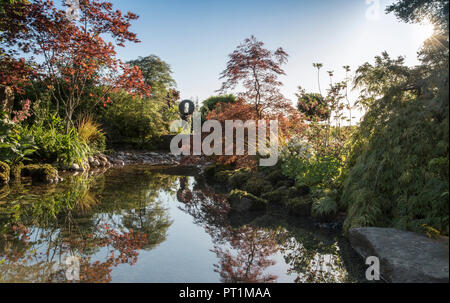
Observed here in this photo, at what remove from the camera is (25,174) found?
7.18 m

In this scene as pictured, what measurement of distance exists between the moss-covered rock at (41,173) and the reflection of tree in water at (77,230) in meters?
0.89

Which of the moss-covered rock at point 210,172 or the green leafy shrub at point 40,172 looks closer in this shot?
the green leafy shrub at point 40,172

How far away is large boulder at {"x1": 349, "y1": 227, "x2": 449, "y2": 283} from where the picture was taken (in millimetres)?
2168

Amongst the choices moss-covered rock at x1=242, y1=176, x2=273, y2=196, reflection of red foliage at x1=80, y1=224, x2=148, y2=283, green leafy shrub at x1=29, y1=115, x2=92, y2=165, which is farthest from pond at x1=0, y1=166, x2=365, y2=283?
green leafy shrub at x1=29, y1=115, x2=92, y2=165

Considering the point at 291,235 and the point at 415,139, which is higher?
the point at 415,139

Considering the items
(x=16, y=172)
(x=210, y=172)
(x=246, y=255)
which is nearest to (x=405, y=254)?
(x=246, y=255)

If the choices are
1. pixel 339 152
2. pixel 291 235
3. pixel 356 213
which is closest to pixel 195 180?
pixel 339 152

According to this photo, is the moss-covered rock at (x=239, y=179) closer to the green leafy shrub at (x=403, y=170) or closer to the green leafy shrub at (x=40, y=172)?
the green leafy shrub at (x=403, y=170)

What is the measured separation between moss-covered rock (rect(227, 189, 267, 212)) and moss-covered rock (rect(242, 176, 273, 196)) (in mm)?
827

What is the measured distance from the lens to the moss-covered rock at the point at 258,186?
234 inches

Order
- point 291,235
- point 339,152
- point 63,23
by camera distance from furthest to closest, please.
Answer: point 63,23 < point 339,152 < point 291,235

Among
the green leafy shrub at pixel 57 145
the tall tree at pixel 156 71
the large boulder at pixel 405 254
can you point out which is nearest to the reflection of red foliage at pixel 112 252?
the large boulder at pixel 405 254

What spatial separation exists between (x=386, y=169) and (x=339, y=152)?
2422 millimetres
